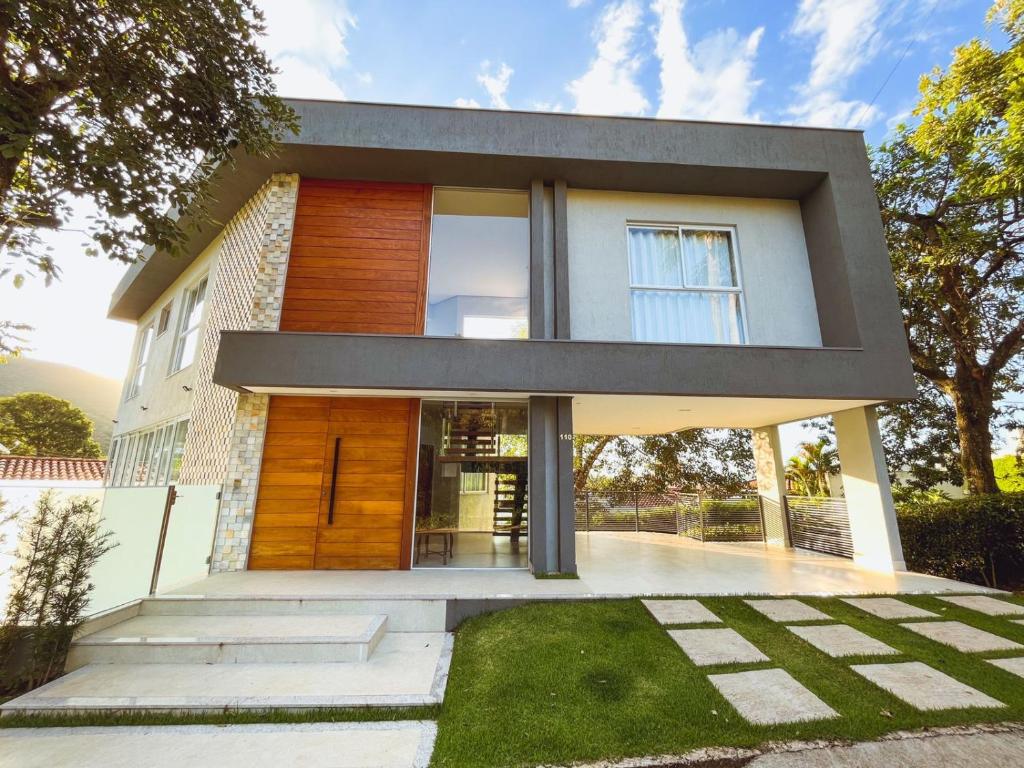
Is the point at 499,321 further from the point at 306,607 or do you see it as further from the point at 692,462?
the point at 692,462

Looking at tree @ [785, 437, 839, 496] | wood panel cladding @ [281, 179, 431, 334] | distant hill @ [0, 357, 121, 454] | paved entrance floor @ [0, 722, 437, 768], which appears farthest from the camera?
distant hill @ [0, 357, 121, 454]

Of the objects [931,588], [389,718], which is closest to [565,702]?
[389,718]

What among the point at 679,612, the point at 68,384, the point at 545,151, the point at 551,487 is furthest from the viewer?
the point at 68,384

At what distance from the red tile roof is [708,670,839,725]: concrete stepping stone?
21.5m

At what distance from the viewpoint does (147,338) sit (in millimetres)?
11445

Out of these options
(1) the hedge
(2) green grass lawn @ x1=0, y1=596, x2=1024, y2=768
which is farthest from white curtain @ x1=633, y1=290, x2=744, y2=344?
(1) the hedge

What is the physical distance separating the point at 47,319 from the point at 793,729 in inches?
311

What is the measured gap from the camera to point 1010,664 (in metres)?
3.31

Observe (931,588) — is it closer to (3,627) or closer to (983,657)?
(983,657)

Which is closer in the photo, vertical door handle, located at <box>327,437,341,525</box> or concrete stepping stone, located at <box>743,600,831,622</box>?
concrete stepping stone, located at <box>743,600,831,622</box>

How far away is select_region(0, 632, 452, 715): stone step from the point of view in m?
2.94

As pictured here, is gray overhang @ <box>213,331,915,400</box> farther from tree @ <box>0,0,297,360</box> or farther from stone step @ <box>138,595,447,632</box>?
stone step @ <box>138,595,447,632</box>

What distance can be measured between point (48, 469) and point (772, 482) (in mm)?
26414

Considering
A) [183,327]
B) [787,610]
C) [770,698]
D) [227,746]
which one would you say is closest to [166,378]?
[183,327]
